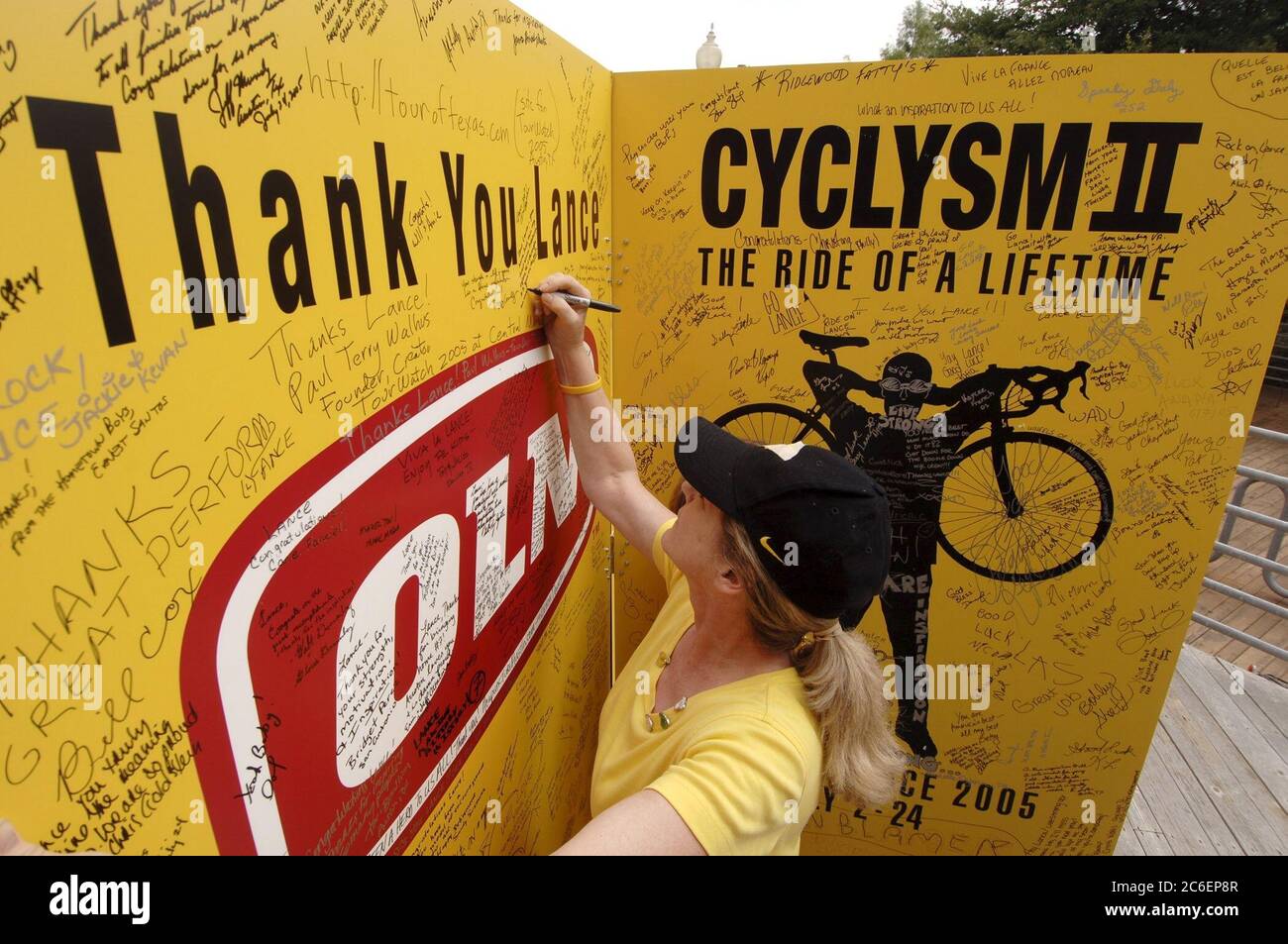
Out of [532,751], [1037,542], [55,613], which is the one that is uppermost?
[55,613]

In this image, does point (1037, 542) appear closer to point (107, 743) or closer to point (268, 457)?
point (268, 457)

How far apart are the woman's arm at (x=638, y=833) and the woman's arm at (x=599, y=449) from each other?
34.3 inches

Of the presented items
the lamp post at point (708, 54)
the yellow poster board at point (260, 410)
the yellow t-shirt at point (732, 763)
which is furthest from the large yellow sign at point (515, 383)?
the lamp post at point (708, 54)

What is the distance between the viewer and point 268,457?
815 mm

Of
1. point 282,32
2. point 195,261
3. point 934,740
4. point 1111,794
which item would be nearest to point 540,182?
point 282,32

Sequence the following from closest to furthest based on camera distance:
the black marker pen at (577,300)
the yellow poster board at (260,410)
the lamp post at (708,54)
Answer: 1. the yellow poster board at (260,410)
2. the black marker pen at (577,300)
3. the lamp post at (708,54)

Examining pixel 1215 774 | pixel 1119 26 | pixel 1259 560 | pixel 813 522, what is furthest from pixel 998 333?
pixel 1119 26

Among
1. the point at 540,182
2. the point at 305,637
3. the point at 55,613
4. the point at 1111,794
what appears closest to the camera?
the point at 55,613

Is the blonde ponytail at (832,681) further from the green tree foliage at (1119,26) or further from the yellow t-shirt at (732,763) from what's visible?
the green tree foliage at (1119,26)

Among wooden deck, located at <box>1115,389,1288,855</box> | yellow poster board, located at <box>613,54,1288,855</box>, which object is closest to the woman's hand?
yellow poster board, located at <box>613,54,1288,855</box>

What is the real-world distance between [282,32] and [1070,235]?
200cm

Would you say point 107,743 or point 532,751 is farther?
point 532,751

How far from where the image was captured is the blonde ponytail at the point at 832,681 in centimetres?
131

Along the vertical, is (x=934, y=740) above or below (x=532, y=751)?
below
